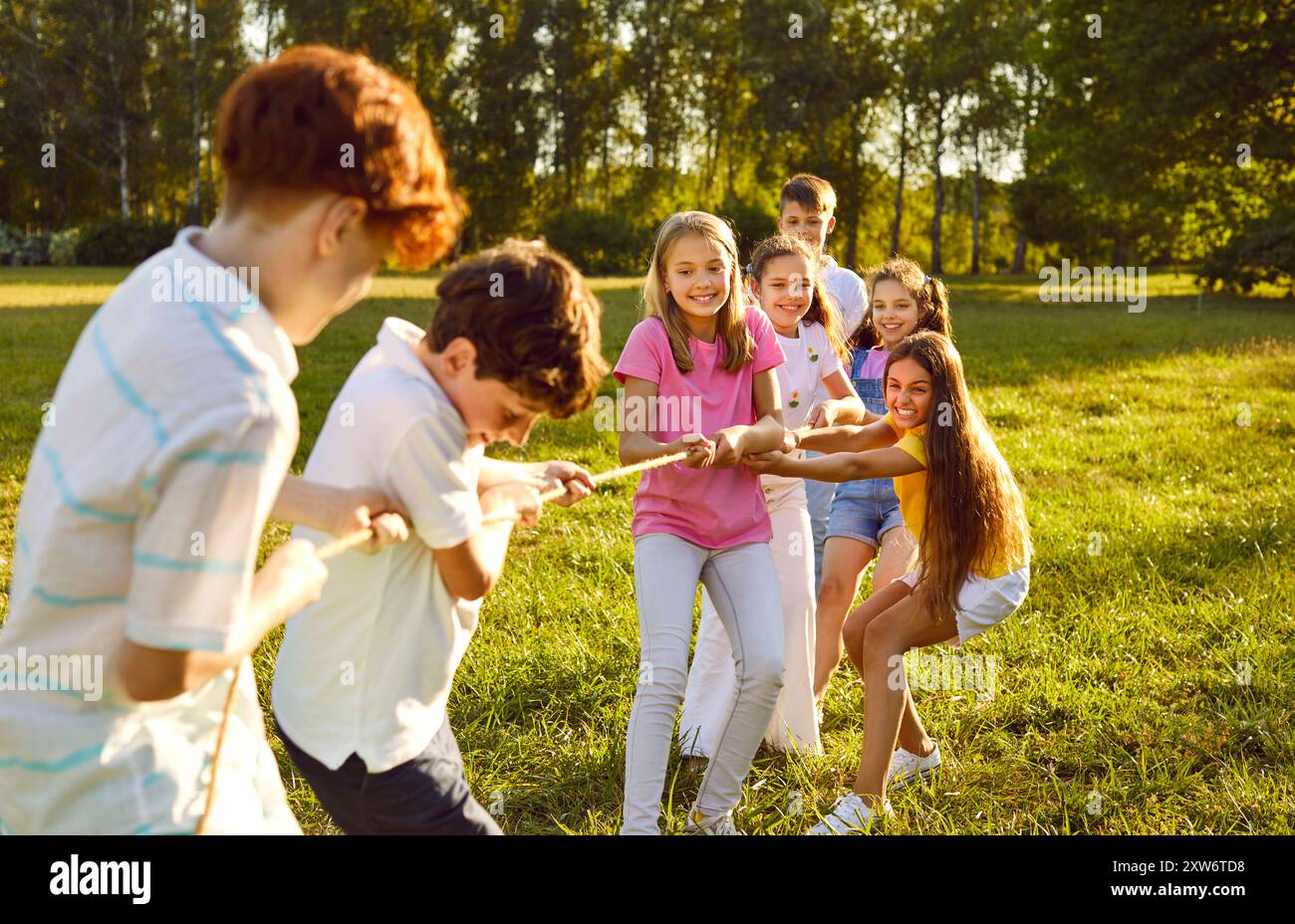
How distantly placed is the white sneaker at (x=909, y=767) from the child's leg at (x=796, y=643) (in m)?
0.31

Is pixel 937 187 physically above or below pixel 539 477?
above

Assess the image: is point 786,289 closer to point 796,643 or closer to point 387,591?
point 796,643

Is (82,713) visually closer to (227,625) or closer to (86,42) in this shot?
(227,625)

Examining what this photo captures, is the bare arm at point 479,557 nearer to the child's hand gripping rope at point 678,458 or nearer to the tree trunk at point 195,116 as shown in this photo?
the child's hand gripping rope at point 678,458

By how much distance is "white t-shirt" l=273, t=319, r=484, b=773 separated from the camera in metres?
2.14

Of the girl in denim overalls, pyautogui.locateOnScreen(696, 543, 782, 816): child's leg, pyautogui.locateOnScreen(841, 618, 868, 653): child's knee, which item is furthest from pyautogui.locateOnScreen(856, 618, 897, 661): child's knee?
the girl in denim overalls

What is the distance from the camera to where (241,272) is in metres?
1.59

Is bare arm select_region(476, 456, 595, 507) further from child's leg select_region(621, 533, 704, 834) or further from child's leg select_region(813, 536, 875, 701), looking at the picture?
child's leg select_region(813, 536, 875, 701)

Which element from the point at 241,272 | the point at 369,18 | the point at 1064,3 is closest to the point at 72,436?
the point at 241,272

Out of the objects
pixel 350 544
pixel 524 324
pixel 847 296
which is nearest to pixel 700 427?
pixel 524 324

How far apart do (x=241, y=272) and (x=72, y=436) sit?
320 millimetres

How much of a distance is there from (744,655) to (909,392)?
1083mm

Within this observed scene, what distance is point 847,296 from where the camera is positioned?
5480 millimetres
